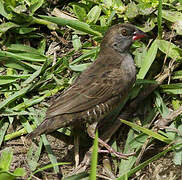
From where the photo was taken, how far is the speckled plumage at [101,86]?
554 cm

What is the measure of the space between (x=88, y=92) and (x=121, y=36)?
939 mm

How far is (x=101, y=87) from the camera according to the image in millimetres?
5758

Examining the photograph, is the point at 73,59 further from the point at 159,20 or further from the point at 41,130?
the point at 41,130

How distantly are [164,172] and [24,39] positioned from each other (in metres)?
2.82

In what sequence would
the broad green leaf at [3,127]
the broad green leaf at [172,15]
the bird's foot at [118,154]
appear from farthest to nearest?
the broad green leaf at [172,15] → the broad green leaf at [3,127] → the bird's foot at [118,154]

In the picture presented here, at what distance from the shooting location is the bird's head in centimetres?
614

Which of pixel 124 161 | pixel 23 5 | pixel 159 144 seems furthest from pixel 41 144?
pixel 23 5

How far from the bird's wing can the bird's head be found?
0.41 meters

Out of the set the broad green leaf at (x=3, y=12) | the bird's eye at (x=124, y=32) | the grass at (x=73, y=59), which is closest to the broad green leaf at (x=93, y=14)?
the grass at (x=73, y=59)

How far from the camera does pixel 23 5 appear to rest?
21.6 feet

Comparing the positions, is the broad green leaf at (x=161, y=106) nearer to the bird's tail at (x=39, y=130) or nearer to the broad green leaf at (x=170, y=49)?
the broad green leaf at (x=170, y=49)

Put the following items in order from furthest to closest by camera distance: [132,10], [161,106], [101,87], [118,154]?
1. [132,10]
2. [161,106]
3. [101,87]
4. [118,154]

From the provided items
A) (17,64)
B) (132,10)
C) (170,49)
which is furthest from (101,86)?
(17,64)

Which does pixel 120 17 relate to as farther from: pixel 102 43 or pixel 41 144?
pixel 41 144
